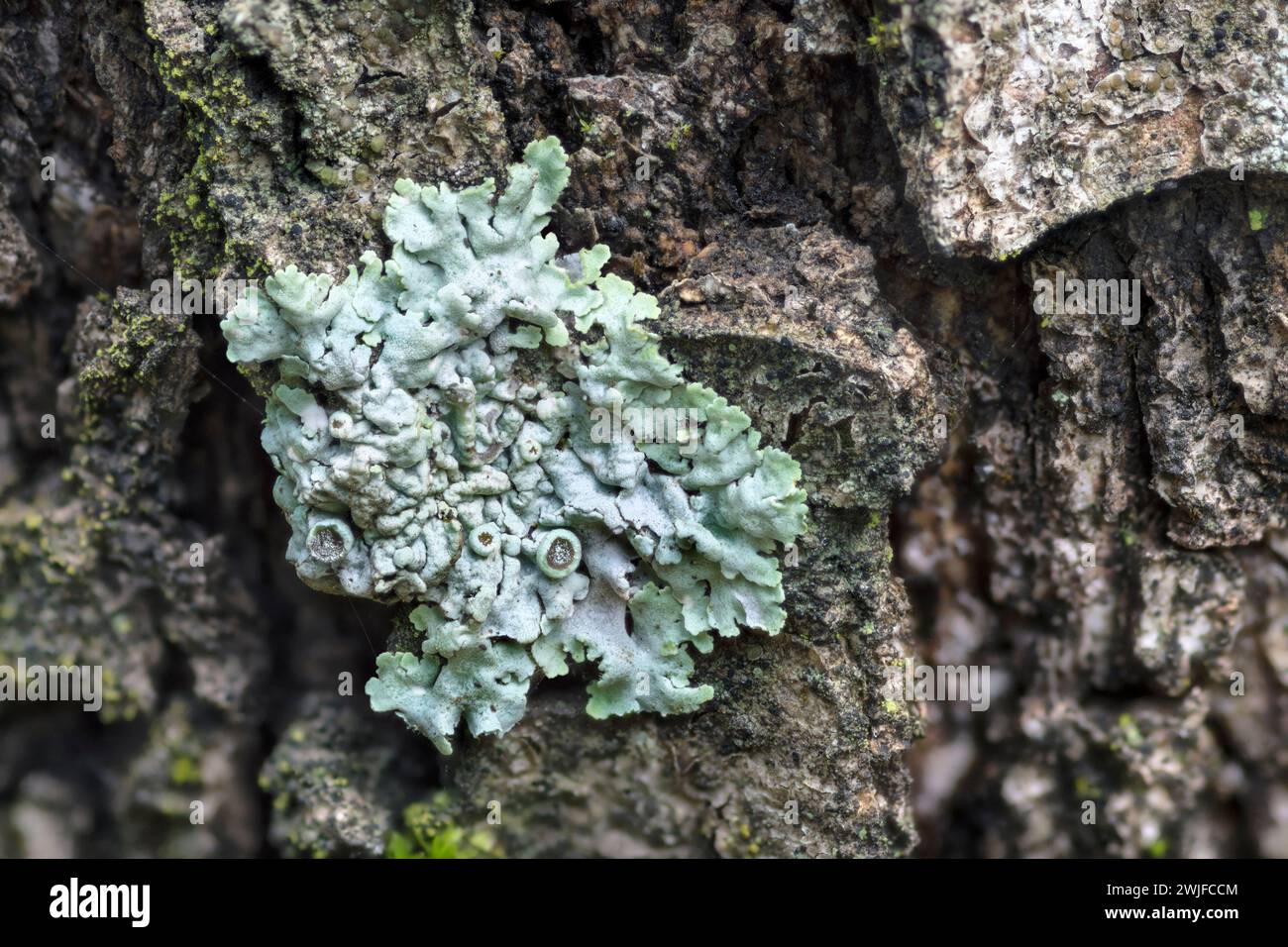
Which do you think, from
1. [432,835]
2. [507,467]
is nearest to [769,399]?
[507,467]

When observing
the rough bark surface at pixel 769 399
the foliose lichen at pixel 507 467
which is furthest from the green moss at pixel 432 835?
the foliose lichen at pixel 507 467

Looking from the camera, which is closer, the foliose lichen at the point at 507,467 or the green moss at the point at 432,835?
the foliose lichen at the point at 507,467

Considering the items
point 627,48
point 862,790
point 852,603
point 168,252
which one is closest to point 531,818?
point 862,790

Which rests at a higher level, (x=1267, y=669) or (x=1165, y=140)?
(x=1165, y=140)

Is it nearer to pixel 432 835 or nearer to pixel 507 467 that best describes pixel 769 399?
pixel 507 467

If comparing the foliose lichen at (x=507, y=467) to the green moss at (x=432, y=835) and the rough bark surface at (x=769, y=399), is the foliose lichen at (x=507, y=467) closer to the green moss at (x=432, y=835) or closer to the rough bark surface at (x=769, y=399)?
the rough bark surface at (x=769, y=399)

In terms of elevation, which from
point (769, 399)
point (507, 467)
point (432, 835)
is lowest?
point (432, 835)

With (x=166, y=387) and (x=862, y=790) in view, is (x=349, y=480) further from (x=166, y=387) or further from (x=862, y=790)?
(x=862, y=790)
